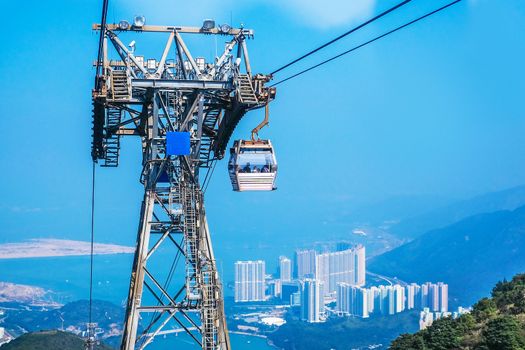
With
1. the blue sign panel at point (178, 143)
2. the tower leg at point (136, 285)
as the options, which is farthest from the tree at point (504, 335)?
the blue sign panel at point (178, 143)

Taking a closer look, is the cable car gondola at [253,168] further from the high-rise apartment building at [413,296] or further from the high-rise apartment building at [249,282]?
the high-rise apartment building at [249,282]

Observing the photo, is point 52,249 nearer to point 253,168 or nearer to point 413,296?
point 413,296

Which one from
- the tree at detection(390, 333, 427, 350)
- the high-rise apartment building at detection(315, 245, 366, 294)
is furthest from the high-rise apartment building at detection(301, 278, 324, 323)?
the tree at detection(390, 333, 427, 350)

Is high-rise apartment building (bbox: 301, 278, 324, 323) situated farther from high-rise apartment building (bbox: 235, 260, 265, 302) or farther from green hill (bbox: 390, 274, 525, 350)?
green hill (bbox: 390, 274, 525, 350)

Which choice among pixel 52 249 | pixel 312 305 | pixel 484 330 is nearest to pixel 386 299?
pixel 312 305

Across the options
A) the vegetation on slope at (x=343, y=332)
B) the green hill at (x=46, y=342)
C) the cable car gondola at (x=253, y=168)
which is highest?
the cable car gondola at (x=253, y=168)
